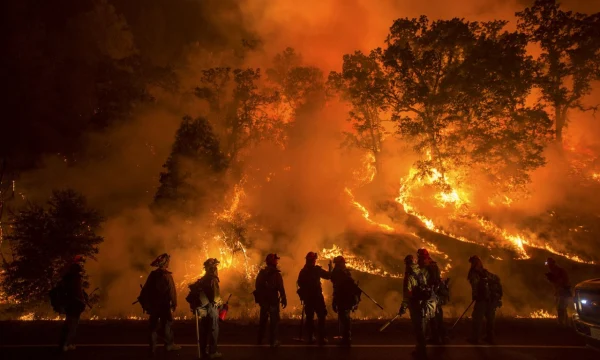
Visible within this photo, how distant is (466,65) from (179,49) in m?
25.2

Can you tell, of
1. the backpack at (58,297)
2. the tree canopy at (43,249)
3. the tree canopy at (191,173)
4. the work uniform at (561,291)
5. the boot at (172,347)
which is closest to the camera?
the boot at (172,347)

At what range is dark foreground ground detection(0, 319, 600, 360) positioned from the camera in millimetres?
7254

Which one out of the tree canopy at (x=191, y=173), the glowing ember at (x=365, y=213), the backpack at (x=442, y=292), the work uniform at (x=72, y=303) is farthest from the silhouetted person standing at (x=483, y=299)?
the tree canopy at (x=191, y=173)

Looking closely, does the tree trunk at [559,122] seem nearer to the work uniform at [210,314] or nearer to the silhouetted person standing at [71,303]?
the work uniform at [210,314]

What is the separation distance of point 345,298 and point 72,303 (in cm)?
525

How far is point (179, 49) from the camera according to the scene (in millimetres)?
35438

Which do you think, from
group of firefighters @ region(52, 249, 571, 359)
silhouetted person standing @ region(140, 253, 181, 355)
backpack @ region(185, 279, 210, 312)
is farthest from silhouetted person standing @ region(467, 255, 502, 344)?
silhouetted person standing @ region(140, 253, 181, 355)

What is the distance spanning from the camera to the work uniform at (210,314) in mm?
7125

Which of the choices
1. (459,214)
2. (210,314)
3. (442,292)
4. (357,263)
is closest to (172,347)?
(210,314)

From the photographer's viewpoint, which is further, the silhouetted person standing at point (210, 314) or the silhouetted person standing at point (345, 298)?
the silhouetted person standing at point (345, 298)

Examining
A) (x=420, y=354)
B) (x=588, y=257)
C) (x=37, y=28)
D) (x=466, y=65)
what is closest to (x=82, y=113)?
(x=37, y=28)

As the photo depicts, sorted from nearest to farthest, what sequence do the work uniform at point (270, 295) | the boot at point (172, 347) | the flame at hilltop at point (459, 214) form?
the boot at point (172, 347)
the work uniform at point (270, 295)
the flame at hilltop at point (459, 214)

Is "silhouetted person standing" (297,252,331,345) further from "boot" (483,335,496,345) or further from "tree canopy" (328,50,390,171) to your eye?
"tree canopy" (328,50,390,171)

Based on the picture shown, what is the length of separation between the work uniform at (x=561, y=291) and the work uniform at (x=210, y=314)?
783 centimetres
